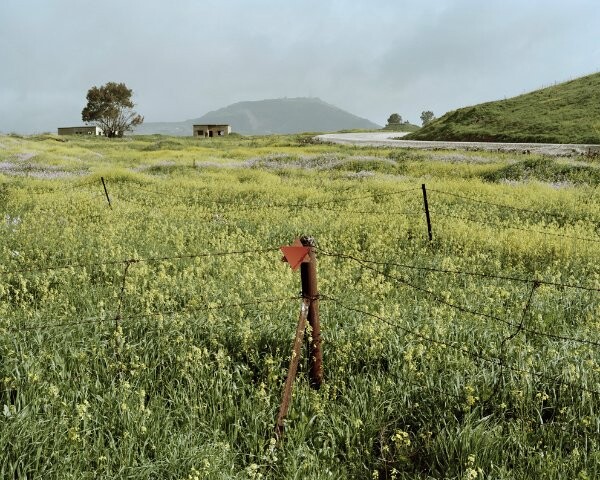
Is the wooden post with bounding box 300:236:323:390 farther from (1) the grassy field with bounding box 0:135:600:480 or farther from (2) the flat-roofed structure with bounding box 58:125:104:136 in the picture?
(2) the flat-roofed structure with bounding box 58:125:104:136

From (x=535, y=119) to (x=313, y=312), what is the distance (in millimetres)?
45901

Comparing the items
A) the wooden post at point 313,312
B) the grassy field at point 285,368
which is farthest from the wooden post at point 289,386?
the wooden post at point 313,312

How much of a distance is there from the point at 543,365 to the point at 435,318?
140cm

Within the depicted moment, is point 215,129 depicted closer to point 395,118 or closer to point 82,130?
point 82,130

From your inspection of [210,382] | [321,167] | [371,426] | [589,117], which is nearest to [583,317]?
[371,426]

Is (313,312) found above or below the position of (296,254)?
below

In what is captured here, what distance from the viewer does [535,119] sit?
144 ft

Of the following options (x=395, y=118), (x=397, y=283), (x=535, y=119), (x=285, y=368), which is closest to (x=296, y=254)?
(x=285, y=368)

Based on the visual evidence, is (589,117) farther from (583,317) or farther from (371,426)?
(371,426)

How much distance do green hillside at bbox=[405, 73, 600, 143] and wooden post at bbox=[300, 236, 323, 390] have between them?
37506 mm

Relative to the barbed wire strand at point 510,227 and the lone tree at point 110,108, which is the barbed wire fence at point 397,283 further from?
the lone tree at point 110,108

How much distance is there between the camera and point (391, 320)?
582 centimetres

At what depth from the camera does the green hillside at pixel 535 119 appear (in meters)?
38.9

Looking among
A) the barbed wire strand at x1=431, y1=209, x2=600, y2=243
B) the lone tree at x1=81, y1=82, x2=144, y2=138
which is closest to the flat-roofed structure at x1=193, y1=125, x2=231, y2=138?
the lone tree at x1=81, y1=82, x2=144, y2=138
